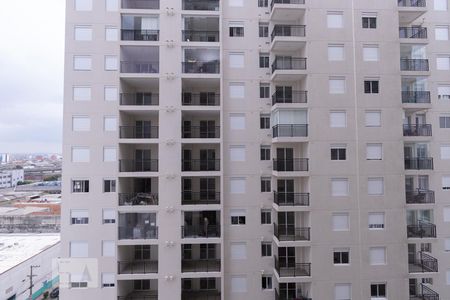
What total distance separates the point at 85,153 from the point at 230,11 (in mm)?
12029

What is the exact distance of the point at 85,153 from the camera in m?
14.3

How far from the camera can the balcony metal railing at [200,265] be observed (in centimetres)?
1433

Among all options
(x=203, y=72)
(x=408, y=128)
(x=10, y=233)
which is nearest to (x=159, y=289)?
(x=203, y=72)

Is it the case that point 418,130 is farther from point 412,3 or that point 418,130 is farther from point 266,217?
point 266,217

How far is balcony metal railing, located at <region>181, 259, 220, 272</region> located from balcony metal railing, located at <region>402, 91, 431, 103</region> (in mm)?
14519

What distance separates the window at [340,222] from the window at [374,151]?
3520 mm

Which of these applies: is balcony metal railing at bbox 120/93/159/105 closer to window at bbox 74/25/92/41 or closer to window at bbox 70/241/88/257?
window at bbox 74/25/92/41

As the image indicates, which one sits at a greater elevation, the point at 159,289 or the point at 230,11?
the point at 230,11

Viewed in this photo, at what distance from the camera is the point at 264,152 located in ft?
50.1

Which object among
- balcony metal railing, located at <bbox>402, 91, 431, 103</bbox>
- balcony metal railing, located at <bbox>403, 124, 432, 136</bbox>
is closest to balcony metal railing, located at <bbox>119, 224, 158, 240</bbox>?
balcony metal railing, located at <bbox>403, 124, 432, 136</bbox>

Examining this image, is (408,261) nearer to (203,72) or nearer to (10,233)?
(203,72)

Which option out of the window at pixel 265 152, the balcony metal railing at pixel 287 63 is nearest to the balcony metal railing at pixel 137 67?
the balcony metal railing at pixel 287 63

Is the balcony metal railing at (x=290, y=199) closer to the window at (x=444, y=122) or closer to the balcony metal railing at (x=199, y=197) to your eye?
the balcony metal railing at (x=199, y=197)

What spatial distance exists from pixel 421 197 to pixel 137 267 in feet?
55.6
